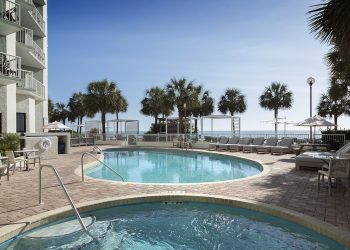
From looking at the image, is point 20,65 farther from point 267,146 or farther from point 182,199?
point 267,146

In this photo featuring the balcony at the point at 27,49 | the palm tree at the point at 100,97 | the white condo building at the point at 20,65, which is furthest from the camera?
the palm tree at the point at 100,97

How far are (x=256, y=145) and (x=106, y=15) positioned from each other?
11971mm

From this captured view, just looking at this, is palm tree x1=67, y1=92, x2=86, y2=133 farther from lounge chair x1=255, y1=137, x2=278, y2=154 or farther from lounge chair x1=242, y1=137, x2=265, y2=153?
lounge chair x1=255, y1=137, x2=278, y2=154

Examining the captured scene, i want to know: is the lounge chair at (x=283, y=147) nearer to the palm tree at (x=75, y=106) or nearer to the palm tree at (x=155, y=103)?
the palm tree at (x=155, y=103)

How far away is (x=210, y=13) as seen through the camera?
1255 cm

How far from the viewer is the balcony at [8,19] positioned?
44.2ft

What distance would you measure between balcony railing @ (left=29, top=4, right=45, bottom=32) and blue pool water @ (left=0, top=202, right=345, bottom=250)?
17714mm

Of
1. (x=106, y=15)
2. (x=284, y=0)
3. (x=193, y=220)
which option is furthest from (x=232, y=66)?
(x=193, y=220)

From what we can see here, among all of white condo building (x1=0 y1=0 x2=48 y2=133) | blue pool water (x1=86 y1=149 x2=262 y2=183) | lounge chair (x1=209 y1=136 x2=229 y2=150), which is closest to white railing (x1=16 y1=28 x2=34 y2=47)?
white condo building (x1=0 y1=0 x2=48 y2=133)

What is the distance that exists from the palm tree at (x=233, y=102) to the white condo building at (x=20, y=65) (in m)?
24.2

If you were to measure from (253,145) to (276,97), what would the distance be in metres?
16.9

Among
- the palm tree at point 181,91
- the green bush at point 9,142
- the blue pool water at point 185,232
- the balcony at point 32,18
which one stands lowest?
the blue pool water at point 185,232

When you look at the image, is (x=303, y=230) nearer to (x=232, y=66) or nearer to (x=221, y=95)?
(x=232, y=66)

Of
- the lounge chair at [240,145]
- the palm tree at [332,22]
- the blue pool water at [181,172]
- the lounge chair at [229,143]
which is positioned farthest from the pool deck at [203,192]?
the lounge chair at [229,143]
